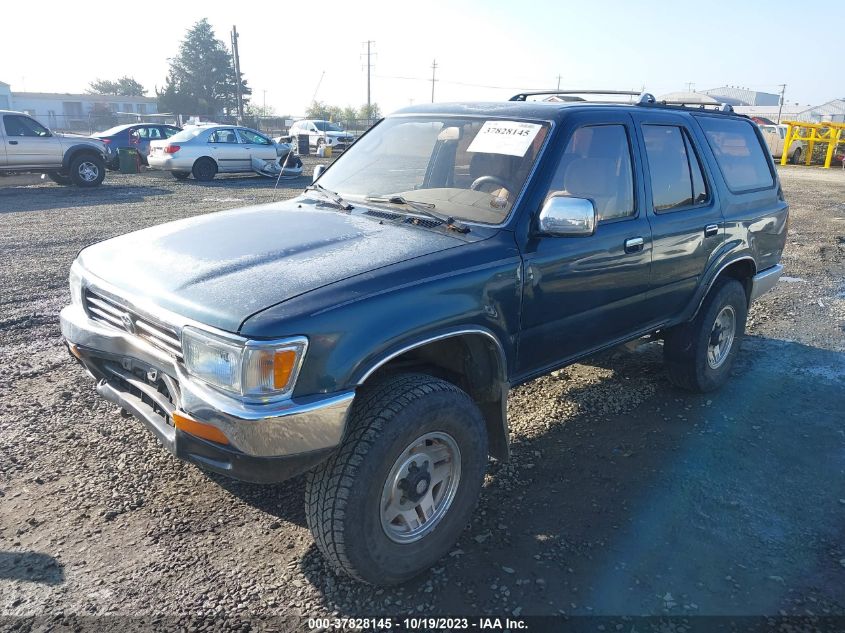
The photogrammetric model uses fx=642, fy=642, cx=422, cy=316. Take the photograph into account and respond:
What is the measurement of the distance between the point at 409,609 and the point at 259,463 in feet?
2.96

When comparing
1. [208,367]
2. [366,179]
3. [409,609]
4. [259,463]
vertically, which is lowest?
[409,609]

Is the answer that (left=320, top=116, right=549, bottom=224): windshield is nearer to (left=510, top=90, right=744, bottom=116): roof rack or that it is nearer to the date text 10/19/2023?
(left=510, top=90, right=744, bottom=116): roof rack

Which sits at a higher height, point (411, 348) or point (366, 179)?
point (366, 179)

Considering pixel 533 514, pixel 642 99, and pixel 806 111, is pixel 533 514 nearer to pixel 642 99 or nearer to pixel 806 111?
pixel 642 99

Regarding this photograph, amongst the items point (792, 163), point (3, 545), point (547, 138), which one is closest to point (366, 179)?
point (547, 138)

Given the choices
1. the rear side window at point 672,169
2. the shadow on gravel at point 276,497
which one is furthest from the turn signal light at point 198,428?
the rear side window at point 672,169

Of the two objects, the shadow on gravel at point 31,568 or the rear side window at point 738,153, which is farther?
the rear side window at point 738,153

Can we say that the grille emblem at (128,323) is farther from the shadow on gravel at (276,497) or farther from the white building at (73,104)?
the white building at (73,104)

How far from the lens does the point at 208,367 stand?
7.77 ft

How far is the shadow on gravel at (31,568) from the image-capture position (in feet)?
8.91

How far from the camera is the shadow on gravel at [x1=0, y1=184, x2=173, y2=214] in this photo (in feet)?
43.1

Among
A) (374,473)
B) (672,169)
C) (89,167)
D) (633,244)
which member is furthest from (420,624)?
(89,167)

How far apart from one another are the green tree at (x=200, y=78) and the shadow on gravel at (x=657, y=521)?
77.1 metres

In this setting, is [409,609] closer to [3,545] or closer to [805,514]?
[3,545]
